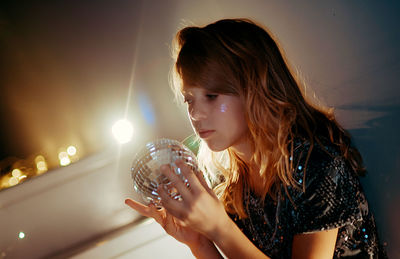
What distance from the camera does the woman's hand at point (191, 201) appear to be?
0.63 metres

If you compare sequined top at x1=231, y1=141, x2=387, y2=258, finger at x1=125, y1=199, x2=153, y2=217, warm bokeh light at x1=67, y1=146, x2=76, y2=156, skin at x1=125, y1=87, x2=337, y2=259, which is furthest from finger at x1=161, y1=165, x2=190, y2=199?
warm bokeh light at x1=67, y1=146, x2=76, y2=156

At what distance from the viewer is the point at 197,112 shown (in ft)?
2.68

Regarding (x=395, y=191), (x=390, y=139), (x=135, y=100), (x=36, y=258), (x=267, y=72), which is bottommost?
(x=395, y=191)

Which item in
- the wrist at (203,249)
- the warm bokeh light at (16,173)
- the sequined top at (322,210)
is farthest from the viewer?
the warm bokeh light at (16,173)

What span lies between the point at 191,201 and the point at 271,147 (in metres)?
0.36

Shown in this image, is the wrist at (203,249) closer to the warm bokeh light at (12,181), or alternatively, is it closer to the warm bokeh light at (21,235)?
the warm bokeh light at (21,235)

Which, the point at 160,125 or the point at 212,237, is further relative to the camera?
the point at 160,125

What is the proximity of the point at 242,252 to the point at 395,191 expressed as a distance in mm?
541

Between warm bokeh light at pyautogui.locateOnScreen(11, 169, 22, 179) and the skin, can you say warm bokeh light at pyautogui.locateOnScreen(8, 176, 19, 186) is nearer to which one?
warm bokeh light at pyautogui.locateOnScreen(11, 169, 22, 179)

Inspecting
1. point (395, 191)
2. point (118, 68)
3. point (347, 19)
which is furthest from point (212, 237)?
point (347, 19)

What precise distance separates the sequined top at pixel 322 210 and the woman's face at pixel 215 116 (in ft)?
0.66

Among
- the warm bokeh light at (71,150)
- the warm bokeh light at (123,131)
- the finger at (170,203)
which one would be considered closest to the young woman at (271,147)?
the finger at (170,203)

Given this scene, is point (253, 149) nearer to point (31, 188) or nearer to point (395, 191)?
point (395, 191)

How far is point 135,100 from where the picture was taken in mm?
1129
